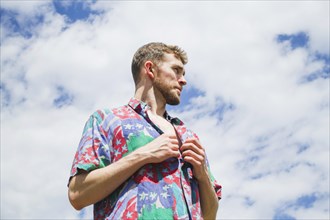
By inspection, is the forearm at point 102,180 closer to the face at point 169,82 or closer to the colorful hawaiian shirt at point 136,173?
the colorful hawaiian shirt at point 136,173

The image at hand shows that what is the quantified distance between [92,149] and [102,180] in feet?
1.01

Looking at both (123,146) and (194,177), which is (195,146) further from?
(123,146)

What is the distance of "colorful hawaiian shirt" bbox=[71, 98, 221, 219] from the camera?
3113mm

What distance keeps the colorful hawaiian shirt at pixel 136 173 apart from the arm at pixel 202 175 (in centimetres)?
8

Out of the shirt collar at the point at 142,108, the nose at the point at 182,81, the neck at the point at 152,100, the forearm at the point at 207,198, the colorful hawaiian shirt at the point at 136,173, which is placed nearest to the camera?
the colorful hawaiian shirt at the point at 136,173

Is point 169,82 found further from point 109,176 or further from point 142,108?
point 109,176

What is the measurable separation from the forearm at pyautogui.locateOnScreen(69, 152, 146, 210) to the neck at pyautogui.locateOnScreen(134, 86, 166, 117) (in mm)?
879

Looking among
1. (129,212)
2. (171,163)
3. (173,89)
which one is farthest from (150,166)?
(173,89)

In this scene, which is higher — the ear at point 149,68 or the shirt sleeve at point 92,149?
the ear at point 149,68

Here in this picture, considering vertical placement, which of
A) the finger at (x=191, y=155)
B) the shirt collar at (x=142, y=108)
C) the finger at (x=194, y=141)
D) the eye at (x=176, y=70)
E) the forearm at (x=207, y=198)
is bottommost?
the forearm at (x=207, y=198)

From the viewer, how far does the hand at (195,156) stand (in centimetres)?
349

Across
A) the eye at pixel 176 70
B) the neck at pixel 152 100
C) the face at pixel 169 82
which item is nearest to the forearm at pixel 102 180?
the neck at pixel 152 100

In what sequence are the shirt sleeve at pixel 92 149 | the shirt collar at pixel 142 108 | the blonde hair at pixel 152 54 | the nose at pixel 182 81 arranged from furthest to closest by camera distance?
the blonde hair at pixel 152 54 → the nose at pixel 182 81 → the shirt collar at pixel 142 108 → the shirt sleeve at pixel 92 149

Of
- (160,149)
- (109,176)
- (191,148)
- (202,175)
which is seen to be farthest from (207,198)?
(109,176)
